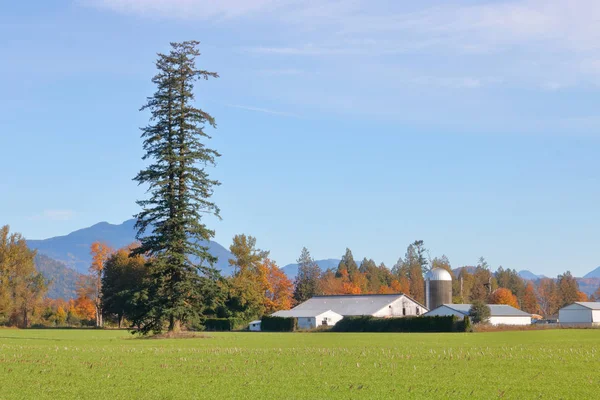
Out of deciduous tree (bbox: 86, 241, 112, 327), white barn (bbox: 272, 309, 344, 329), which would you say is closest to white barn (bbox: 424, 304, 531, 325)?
white barn (bbox: 272, 309, 344, 329)

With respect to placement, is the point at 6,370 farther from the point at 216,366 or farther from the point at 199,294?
the point at 199,294

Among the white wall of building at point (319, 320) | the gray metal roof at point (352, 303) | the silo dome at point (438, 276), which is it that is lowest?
the white wall of building at point (319, 320)

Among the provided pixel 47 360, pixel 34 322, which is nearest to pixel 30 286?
pixel 34 322

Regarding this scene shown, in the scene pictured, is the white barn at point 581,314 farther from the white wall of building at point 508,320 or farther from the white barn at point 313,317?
the white barn at point 313,317

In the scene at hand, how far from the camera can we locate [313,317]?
4146 inches

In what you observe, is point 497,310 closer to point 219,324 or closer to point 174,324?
point 219,324

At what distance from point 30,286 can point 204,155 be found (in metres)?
65.8

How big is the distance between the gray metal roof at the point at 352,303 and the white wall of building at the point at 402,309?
472 millimetres

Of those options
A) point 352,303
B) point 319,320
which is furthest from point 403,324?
point 352,303

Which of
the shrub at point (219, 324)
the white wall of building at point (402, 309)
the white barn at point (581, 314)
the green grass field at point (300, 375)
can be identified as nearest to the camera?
the green grass field at point (300, 375)

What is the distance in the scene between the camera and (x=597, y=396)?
19609 mm

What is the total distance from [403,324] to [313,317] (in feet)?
70.0

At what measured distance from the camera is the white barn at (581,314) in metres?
112

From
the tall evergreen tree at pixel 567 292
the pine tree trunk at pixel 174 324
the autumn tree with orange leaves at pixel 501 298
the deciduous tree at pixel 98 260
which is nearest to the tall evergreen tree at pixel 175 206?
the pine tree trunk at pixel 174 324
